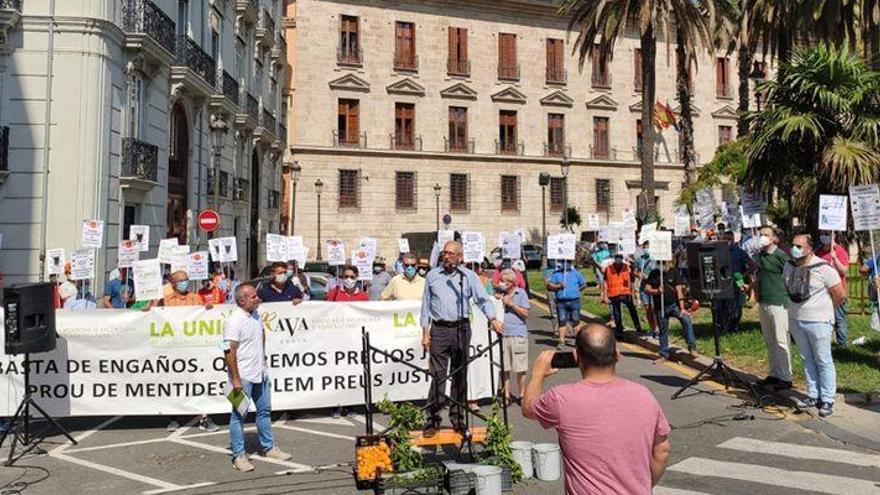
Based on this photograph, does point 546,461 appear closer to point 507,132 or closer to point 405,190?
point 405,190

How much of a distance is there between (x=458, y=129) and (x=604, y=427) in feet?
138

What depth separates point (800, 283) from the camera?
812cm

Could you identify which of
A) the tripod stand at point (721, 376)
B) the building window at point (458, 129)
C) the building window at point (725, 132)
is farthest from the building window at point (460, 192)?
the tripod stand at point (721, 376)

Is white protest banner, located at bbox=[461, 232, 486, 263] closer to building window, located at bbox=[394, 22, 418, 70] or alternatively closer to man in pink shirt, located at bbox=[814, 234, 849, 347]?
man in pink shirt, located at bbox=[814, 234, 849, 347]

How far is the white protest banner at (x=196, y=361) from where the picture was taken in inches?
340

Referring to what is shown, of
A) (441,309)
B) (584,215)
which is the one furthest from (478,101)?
(441,309)

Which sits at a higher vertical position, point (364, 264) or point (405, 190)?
point (405, 190)

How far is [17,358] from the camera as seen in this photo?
8.59 m

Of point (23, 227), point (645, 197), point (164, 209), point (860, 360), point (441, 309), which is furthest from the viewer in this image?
point (645, 197)

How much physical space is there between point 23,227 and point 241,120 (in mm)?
13110

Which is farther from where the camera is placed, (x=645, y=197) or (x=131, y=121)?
(x=645, y=197)

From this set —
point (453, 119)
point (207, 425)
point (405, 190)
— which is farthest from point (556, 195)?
point (207, 425)

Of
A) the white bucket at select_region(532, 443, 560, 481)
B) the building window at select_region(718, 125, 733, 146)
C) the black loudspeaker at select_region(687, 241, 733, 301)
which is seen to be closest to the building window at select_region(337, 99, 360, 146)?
the building window at select_region(718, 125, 733, 146)

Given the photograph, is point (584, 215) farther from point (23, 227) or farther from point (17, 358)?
point (17, 358)
